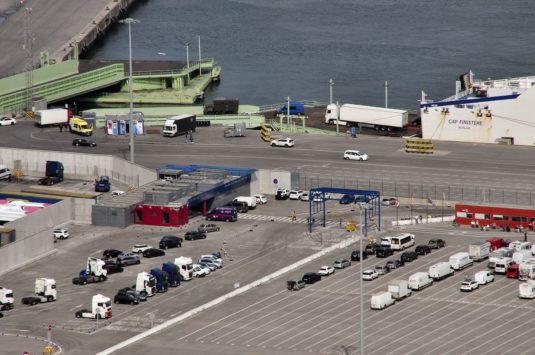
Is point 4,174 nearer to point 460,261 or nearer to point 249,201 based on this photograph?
point 249,201

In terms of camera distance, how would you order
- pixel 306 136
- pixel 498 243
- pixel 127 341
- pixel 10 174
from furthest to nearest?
1. pixel 306 136
2. pixel 10 174
3. pixel 498 243
4. pixel 127 341

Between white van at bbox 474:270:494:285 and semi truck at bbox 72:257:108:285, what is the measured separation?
25113mm

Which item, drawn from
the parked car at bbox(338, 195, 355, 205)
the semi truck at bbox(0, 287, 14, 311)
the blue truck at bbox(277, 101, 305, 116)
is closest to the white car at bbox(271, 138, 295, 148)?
the blue truck at bbox(277, 101, 305, 116)

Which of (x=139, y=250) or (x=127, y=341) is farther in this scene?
(x=139, y=250)

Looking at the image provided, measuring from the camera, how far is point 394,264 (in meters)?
129

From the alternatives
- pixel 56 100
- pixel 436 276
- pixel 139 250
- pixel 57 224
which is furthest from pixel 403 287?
pixel 56 100

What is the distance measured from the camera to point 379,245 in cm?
13400

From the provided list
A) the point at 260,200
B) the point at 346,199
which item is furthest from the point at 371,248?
the point at 260,200

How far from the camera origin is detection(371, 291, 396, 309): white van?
11969 cm

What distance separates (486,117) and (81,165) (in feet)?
123

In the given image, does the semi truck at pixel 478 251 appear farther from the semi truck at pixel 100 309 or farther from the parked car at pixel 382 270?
the semi truck at pixel 100 309

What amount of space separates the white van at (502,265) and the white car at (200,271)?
1961 cm

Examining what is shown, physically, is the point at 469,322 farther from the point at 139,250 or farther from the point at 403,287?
the point at 139,250

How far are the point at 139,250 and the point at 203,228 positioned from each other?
754cm
